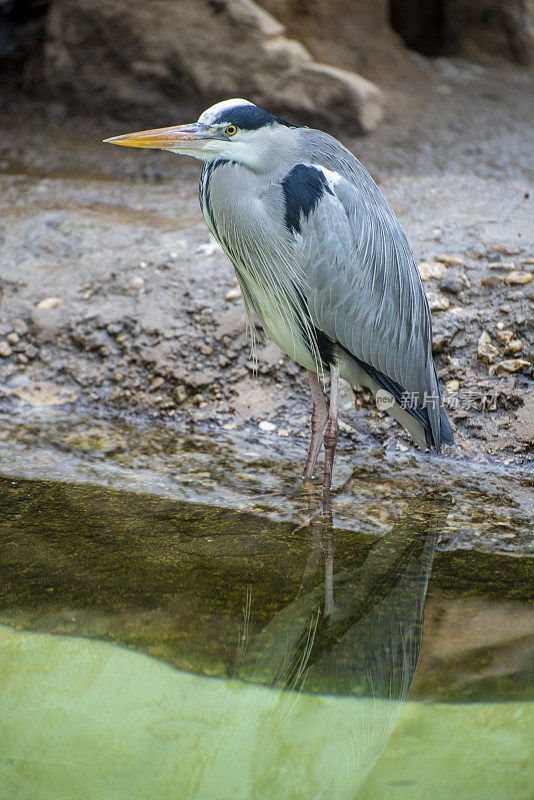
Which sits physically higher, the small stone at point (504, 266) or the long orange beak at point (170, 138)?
the long orange beak at point (170, 138)

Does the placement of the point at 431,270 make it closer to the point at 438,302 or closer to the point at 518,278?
the point at 438,302

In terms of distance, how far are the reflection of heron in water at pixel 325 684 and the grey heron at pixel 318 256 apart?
817mm

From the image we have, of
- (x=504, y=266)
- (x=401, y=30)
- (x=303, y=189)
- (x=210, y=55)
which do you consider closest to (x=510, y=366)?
(x=504, y=266)

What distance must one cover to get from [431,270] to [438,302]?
244 millimetres

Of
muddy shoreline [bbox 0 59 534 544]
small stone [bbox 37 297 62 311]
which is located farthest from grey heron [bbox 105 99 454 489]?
small stone [bbox 37 297 62 311]

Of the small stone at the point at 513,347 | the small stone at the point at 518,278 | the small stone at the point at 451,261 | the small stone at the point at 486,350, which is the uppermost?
the small stone at the point at 518,278

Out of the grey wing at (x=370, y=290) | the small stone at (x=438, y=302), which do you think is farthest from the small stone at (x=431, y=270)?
the grey wing at (x=370, y=290)

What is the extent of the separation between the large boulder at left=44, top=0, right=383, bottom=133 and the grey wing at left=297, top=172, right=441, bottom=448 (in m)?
3.42

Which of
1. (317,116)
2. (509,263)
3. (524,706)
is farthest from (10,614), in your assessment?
(317,116)

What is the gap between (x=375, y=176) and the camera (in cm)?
561

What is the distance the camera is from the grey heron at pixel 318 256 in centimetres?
291

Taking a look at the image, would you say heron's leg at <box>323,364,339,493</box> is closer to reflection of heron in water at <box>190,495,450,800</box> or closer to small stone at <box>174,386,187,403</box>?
reflection of heron in water at <box>190,495,450,800</box>

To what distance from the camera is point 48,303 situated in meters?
4.23

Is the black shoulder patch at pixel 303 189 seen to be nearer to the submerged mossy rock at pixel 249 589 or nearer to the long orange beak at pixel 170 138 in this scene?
the long orange beak at pixel 170 138
